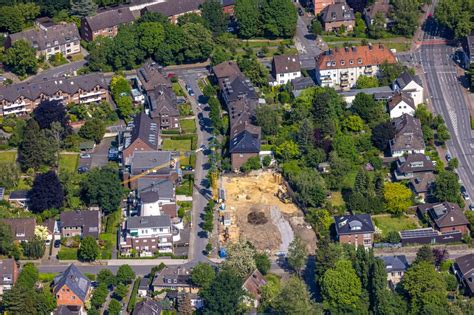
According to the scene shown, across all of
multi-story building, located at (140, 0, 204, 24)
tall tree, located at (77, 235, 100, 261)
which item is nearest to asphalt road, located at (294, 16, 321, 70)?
multi-story building, located at (140, 0, 204, 24)

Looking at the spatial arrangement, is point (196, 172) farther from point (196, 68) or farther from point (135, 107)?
point (196, 68)

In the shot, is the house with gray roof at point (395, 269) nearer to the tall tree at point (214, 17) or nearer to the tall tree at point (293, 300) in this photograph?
the tall tree at point (293, 300)

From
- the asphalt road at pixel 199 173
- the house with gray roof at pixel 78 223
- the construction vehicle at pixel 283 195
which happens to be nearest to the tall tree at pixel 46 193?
the house with gray roof at pixel 78 223

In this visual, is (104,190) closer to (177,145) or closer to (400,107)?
(177,145)

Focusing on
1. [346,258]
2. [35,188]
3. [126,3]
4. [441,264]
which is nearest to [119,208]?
[35,188]

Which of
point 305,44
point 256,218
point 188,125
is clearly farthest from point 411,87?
point 256,218
